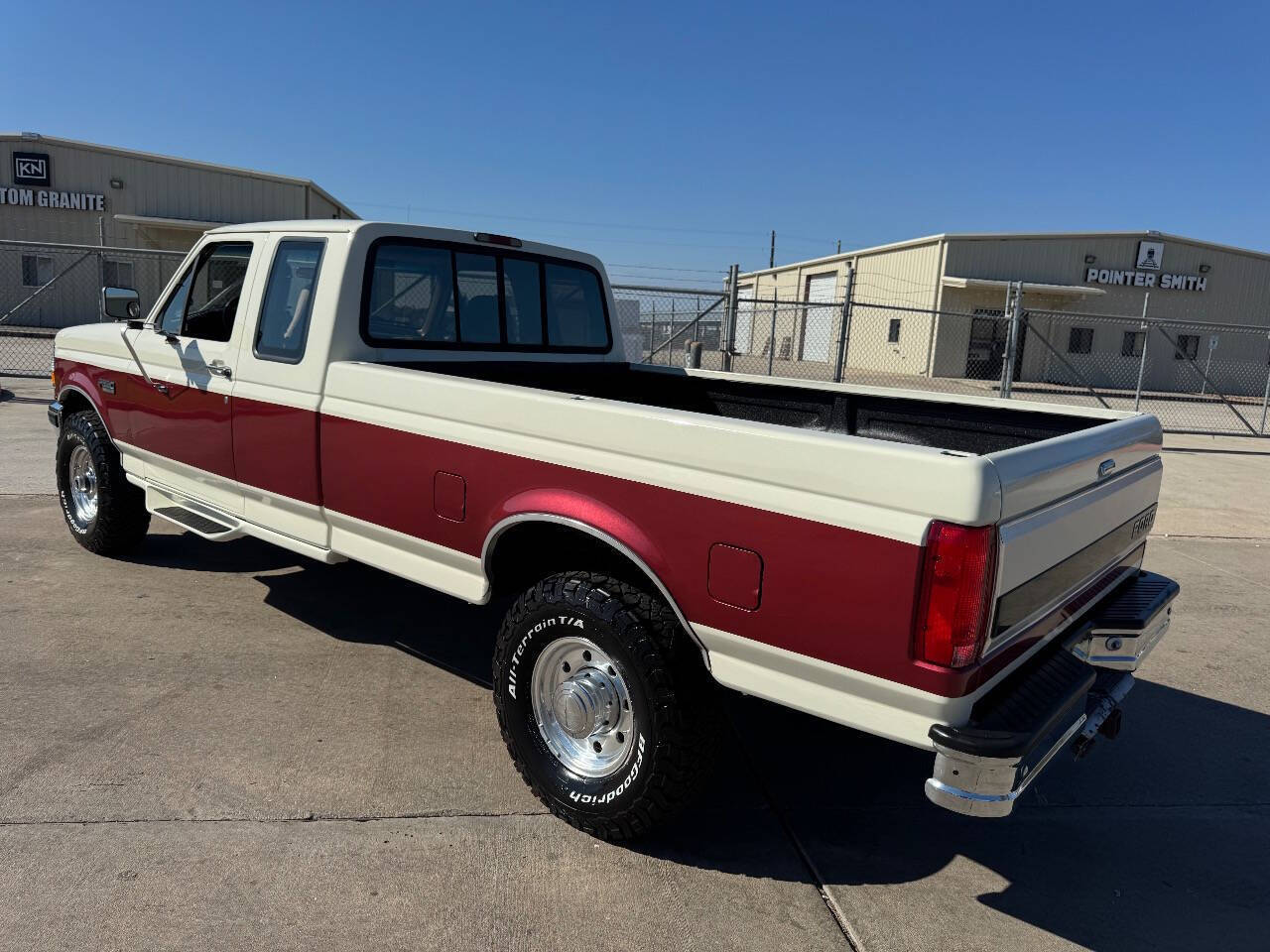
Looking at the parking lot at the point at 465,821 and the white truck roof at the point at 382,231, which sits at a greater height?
the white truck roof at the point at 382,231

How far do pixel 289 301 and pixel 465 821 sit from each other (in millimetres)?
2477

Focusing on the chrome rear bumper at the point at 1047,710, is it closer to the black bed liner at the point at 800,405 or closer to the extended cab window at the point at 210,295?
the black bed liner at the point at 800,405

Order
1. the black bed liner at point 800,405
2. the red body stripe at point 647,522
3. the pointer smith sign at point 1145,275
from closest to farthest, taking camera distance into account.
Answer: the red body stripe at point 647,522
the black bed liner at point 800,405
the pointer smith sign at point 1145,275

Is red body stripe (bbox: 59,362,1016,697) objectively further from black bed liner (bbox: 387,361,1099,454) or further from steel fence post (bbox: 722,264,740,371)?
steel fence post (bbox: 722,264,740,371)

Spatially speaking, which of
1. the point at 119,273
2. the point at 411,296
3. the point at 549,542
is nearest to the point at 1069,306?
the point at 119,273

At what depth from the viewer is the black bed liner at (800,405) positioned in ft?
13.0

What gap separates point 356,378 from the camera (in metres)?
3.68

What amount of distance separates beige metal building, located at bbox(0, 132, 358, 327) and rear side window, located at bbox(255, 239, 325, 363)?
25655mm

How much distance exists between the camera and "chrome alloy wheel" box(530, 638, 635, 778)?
9.85 feet

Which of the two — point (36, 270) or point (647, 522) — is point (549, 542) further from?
point (36, 270)

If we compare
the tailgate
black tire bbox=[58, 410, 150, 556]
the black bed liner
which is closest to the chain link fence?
black tire bbox=[58, 410, 150, 556]

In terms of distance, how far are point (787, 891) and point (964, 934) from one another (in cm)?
52

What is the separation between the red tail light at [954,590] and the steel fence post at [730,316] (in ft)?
31.9

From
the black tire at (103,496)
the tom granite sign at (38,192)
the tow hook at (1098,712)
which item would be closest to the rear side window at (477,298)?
the black tire at (103,496)
